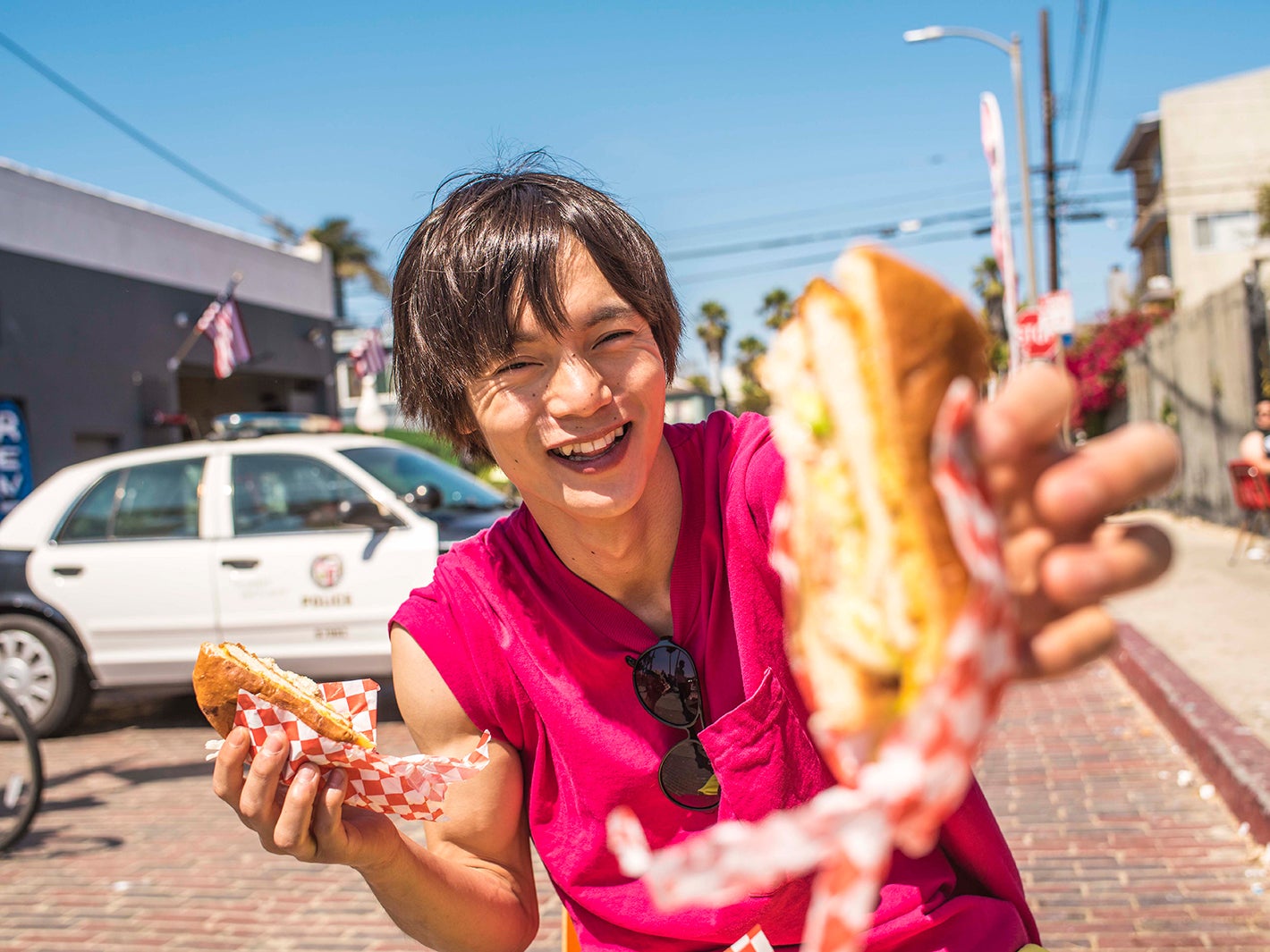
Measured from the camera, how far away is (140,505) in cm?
777

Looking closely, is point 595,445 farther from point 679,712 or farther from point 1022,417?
point 1022,417

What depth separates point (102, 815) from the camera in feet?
20.0

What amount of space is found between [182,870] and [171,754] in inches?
89.4

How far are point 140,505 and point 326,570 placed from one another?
1.64 metres

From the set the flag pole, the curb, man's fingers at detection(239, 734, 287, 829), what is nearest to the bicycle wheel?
man's fingers at detection(239, 734, 287, 829)

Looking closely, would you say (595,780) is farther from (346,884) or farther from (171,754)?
(171,754)

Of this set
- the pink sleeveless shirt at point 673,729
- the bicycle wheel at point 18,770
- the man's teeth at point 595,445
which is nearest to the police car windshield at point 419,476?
the bicycle wheel at point 18,770

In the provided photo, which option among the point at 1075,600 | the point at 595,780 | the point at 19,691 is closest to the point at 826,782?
the point at 595,780

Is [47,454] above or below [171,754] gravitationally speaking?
above

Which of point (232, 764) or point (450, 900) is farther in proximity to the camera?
point (450, 900)

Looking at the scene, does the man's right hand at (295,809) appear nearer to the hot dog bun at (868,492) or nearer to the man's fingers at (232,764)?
the man's fingers at (232,764)

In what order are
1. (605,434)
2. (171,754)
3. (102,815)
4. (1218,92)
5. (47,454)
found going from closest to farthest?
(605,434) → (102,815) → (171,754) → (47,454) → (1218,92)

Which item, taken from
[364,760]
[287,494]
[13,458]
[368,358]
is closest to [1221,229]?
[368,358]

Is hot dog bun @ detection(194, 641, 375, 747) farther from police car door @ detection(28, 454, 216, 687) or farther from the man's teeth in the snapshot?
police car door @ detection(28, 454, 216, 687)
